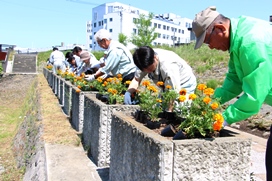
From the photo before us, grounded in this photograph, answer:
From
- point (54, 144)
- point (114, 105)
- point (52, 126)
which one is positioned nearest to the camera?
Result: point (114, 105)

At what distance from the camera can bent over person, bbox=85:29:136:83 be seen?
519 cm

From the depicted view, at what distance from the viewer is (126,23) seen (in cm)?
6775

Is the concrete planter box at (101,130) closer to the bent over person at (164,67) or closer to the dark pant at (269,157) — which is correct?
the bent over person at (164,67)

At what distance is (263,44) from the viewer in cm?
202

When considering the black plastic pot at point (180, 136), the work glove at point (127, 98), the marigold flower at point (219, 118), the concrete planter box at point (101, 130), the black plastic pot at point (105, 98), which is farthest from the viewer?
the black plastic pot at point (105, 98)

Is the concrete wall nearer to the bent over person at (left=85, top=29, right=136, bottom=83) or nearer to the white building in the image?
the bent over person at (left=85, top=29, right=136, bottom=83)

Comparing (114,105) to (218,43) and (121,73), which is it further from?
(218,43)

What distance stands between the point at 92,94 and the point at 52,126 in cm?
145

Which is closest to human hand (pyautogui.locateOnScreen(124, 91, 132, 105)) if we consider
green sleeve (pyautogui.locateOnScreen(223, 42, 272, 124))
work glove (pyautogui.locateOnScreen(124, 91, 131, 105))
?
work glove (pyautogui.locateOnScreen(124, 91, 131, 105))

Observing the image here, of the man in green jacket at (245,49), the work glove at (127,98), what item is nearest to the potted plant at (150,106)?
the work glove at (127,98)

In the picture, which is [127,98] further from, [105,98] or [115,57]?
[115,57]

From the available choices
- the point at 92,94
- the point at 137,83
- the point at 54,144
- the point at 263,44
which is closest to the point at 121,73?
the point at 92,94

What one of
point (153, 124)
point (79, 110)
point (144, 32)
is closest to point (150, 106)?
point (153, 124)

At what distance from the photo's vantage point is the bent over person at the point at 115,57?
5.19 meters
